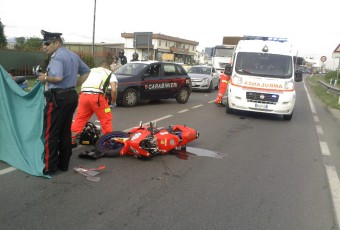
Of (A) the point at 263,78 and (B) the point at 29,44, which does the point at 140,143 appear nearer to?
(A) the point at 263,78

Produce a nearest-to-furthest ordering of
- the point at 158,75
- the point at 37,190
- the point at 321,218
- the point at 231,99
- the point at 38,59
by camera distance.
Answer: the point at 321,218 < the point at 37,190 < the point at 231,99 < the point at 158,75 < the point at 38,59

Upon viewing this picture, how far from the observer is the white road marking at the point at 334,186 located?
4.33 meters

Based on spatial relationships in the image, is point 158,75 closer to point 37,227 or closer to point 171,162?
point 171,162

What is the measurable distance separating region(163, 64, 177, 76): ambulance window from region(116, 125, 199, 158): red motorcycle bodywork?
7.41 m

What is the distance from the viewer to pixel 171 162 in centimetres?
579

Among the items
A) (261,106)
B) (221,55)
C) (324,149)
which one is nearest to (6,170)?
(324,149)

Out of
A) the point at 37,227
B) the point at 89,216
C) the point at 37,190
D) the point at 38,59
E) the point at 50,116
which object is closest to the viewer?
the point at 37,227

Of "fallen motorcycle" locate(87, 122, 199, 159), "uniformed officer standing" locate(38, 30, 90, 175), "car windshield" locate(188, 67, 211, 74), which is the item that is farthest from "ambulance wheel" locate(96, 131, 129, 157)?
"car windshield" locate(188, 67, 211, 74)

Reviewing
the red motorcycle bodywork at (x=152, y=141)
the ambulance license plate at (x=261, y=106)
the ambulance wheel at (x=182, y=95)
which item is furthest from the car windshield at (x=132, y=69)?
the red motorcycle bodywork at (x=152, y=141)

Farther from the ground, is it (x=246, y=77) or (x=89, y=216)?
(x=246, y=77)

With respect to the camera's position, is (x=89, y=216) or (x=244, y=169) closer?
(x=89, y=216)

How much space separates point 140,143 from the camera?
5.66 meters

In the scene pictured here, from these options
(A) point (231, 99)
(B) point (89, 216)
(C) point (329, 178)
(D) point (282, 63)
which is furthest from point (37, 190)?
(D) point (282, 63)

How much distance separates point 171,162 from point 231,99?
597 centimetres
